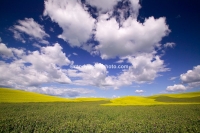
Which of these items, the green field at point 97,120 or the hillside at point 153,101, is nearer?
the green field at point 97,120

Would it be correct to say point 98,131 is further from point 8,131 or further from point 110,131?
point 8,131

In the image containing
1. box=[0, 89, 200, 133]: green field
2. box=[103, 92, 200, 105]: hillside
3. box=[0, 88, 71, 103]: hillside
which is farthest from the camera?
box=[103, 92, 200, 105]: hillside

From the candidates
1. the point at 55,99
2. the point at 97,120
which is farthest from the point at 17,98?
the point at 97,120

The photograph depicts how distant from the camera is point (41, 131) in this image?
12.6 metres

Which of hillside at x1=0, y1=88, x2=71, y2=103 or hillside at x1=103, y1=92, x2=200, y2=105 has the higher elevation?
hillside at x1=0, y1=88, x2=71, y2=103

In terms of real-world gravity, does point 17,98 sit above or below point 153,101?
above

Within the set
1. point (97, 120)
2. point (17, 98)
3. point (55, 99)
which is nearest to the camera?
point (97, 120)

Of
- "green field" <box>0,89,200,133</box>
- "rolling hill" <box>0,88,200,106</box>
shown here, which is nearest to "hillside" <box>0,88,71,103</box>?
"rolling hill" <box>0,88,200,106</box>

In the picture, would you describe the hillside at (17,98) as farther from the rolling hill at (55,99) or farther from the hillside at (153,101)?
the hillside at (153,101)

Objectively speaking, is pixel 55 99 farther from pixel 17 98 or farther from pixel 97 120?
pixel 97 120

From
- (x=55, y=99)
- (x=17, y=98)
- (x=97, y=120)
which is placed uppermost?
(x=17, y=98)

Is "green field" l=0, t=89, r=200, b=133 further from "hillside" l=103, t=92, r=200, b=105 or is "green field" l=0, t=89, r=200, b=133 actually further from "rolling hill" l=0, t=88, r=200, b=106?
"hillside" l=103, t=92, r=200, b=105

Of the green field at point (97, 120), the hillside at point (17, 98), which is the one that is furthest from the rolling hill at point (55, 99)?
the green field at point (97, 120)

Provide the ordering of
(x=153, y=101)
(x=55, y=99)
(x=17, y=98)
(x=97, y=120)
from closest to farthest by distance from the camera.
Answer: (x=97, y=120)
(x=17, y=98)
(x=153, y=101)
(x=55, y=99)
